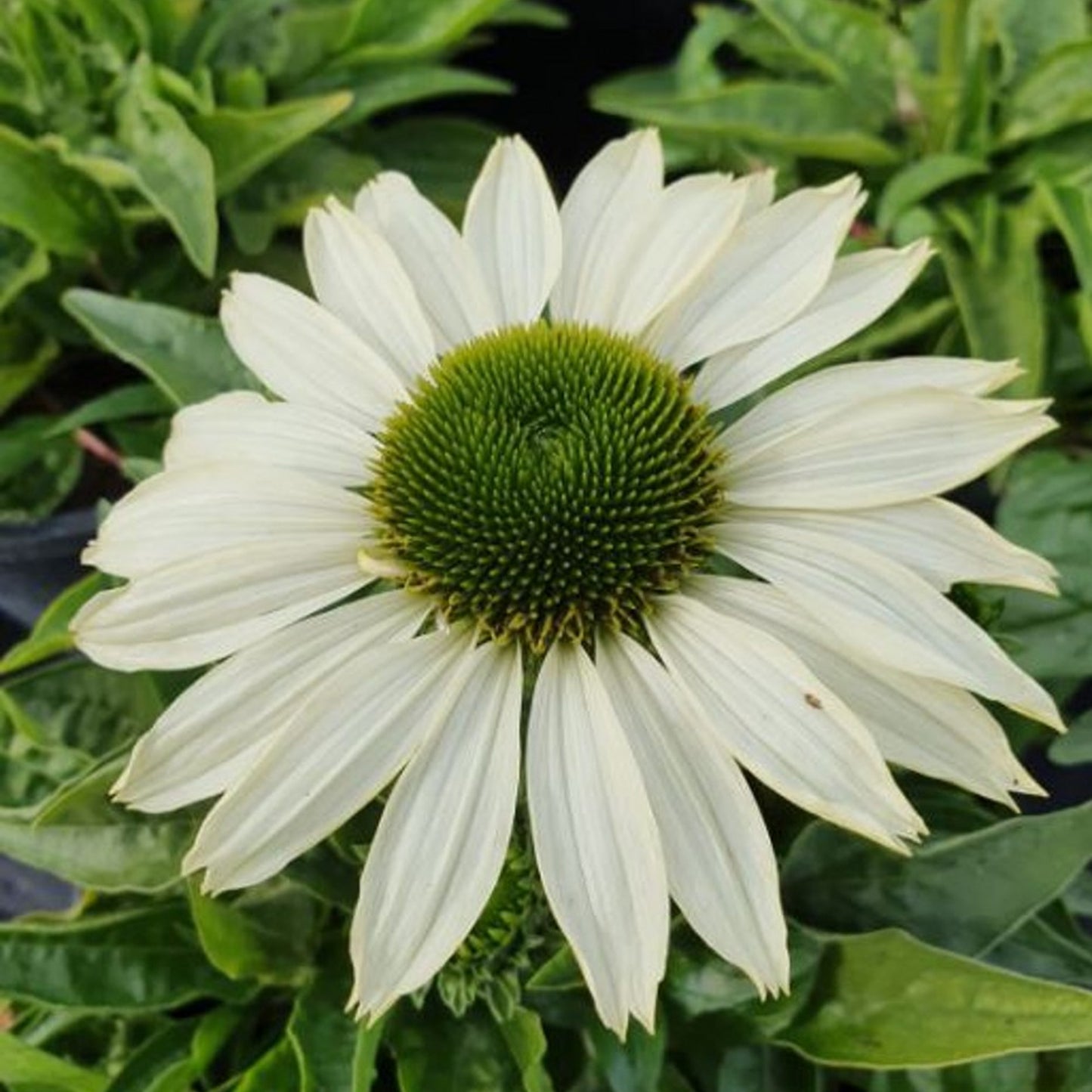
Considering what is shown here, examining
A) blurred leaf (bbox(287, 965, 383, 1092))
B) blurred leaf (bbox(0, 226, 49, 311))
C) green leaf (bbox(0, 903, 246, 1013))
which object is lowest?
blurred leaf (bbox(287, 965, 383, 1092))

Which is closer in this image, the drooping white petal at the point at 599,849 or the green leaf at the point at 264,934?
the drooping white petal at the point at 599,849

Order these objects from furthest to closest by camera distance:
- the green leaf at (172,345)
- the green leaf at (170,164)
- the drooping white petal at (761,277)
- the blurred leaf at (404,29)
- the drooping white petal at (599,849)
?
the blurred leaf at (404,29), the green leaf at (170,164), the green leaf at (172,345), the drooping white petal at (761,277), the drooping white petal at (599,849)

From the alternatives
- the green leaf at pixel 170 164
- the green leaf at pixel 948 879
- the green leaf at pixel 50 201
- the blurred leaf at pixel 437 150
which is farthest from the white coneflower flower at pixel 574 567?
the blurred leaf at pixel 437 150

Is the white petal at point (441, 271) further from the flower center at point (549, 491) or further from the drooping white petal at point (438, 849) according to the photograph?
the drooping white petal at point (438, 849)

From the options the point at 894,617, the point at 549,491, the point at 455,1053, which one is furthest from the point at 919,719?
the point at 455,1053

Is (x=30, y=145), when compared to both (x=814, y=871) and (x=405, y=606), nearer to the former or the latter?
(x=405, y=606)

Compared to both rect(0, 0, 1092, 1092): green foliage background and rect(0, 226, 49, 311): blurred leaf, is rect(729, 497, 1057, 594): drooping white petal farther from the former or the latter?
rect(0, 226, 49, 311): blurred leaf

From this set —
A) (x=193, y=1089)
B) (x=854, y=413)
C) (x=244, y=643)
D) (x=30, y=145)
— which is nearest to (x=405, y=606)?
(x=244, y=643)

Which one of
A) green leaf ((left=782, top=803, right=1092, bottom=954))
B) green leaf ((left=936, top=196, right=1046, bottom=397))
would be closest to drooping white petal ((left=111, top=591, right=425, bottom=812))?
green leaf ((left=782, top=803, right=1092, bottom=954))
